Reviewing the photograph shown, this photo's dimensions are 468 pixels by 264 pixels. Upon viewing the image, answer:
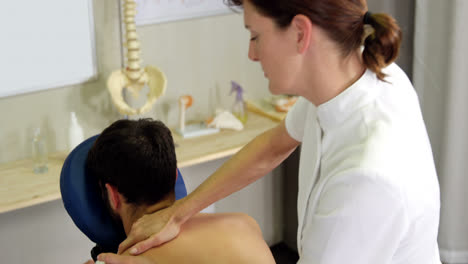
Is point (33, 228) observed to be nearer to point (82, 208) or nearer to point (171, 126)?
point (171, 126)

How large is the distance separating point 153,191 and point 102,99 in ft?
3.38

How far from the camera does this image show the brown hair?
1108mm

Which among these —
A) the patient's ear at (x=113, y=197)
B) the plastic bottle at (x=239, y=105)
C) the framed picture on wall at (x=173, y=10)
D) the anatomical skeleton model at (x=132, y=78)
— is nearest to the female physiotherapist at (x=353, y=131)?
the patient's ear at (x=113, y=197)

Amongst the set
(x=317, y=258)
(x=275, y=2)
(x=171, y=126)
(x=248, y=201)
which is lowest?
(x=248, y=201)

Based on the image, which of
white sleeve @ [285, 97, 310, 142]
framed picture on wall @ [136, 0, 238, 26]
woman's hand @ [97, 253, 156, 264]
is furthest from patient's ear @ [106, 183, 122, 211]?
framed picture on wall @ [136, 0, 238, 26]

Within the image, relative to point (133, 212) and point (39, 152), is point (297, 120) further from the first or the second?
point (39, 152)

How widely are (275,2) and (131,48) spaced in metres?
1.21

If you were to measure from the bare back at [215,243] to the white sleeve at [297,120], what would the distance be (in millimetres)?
252

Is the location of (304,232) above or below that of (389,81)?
below

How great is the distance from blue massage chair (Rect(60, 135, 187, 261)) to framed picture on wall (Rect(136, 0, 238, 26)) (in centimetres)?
100

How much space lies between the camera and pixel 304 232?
3.95 ft

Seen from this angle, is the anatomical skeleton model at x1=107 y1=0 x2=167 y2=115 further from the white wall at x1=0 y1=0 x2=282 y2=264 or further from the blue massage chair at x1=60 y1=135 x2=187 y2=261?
the blue massage chair at x1=60 y1=135 x2=187 y2=261

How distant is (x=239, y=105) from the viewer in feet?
8.77

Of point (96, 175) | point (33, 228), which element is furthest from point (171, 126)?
point (96, 175)
